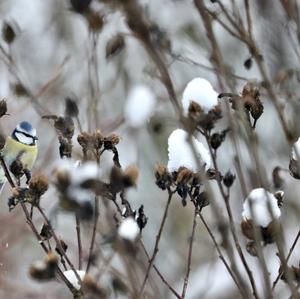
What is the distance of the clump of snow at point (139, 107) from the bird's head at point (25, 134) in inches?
51.6

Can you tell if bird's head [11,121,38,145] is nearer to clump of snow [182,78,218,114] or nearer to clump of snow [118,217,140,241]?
clump of snow [182,78,218,114]

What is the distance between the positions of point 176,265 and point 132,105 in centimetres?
613

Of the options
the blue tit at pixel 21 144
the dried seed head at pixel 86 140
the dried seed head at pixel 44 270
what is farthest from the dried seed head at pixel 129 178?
the blue tit at pixel 21 144

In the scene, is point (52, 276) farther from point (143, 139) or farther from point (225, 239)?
point (143, 139)

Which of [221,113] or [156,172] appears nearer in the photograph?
[221,113]

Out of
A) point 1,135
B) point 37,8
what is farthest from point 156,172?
point 37,8

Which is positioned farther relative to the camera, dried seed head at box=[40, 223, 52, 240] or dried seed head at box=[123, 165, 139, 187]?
dried seed head at box=[40, 223, 52, 240]

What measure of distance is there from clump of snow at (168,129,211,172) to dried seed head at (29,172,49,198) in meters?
0.24

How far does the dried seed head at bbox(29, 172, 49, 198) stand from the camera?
4.87ft

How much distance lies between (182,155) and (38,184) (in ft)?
0.93

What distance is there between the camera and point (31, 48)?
754 centimetres

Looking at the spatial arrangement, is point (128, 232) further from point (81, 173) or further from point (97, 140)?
point (97, 140)

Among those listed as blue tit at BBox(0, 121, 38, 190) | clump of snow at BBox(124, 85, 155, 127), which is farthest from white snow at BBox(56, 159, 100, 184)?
blue tit at BBox(0, 121, 38, 190)

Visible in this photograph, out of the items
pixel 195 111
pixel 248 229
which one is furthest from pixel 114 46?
pixel 248 229
